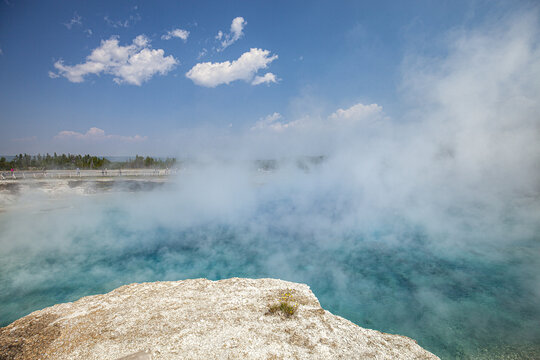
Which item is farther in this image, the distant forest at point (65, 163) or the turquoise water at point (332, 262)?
the distant forest at point (65, 163)

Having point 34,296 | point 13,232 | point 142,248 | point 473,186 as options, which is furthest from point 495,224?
point 13,232

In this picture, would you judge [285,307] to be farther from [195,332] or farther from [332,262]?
[332,262]

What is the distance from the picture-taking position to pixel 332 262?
786cm

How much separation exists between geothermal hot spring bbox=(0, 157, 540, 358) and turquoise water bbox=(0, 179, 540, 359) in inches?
1.5

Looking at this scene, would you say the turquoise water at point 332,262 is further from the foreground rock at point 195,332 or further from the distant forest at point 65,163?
the distant forest at point 65,163

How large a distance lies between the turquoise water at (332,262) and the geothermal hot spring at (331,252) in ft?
0.13

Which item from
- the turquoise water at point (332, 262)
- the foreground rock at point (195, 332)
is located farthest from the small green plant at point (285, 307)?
the turquoise water at point (332, 262)

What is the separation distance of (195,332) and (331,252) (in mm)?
6526

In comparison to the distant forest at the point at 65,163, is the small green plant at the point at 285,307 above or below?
below

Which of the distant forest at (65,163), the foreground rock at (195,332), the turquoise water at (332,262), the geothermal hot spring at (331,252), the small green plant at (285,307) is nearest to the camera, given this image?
the foreground rock at (195,332)

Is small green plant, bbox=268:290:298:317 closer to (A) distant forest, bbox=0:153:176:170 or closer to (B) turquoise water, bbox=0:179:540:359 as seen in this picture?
(B) turquoise water, bbox=0:179:540:359

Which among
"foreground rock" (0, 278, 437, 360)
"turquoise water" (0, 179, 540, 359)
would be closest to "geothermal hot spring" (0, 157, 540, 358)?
"turquoise water" (0, 179, 540, 359)

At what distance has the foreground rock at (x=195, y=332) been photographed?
274 cm

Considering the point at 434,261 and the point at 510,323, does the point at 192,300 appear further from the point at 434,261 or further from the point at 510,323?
the point at 434,261
